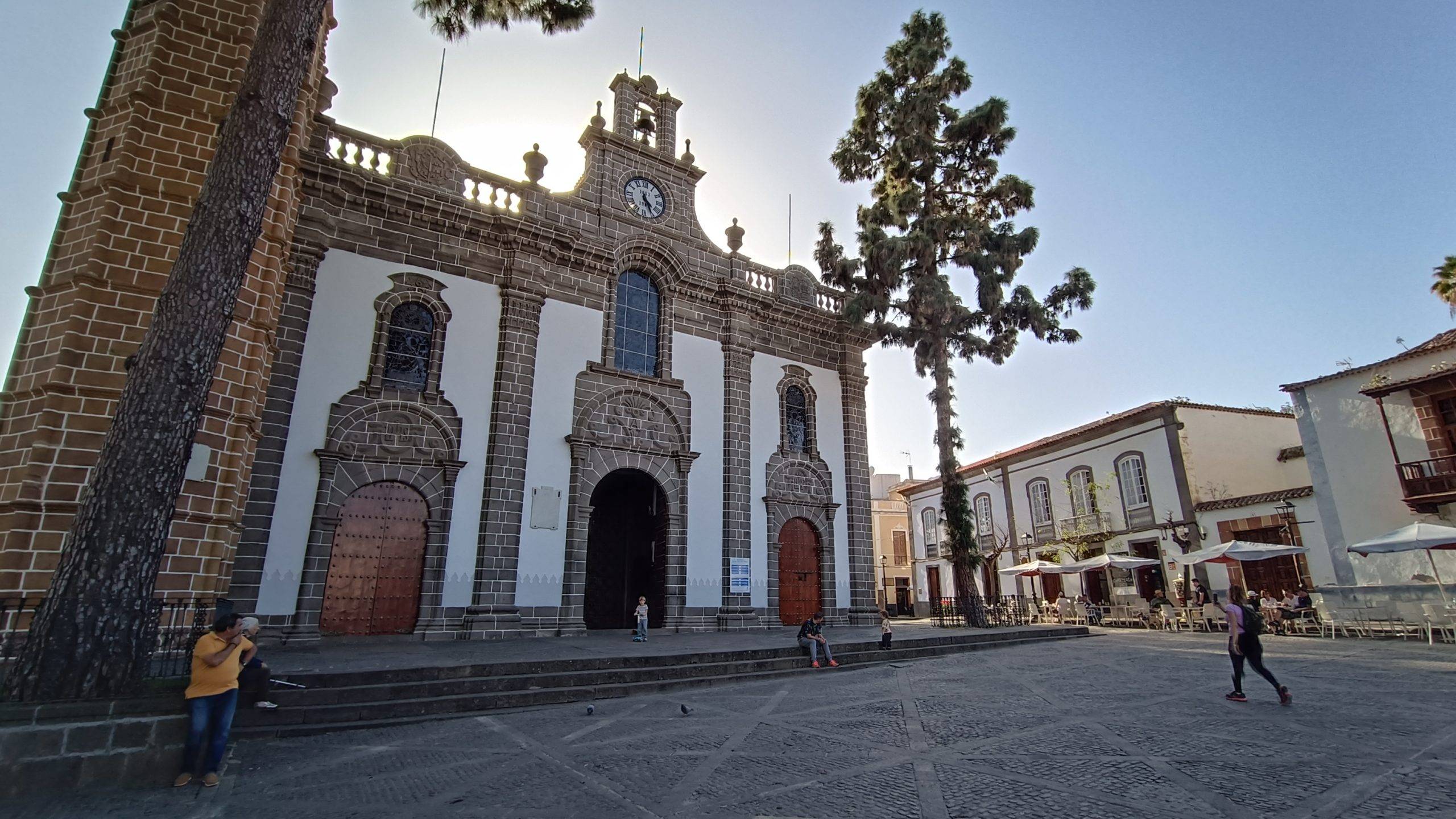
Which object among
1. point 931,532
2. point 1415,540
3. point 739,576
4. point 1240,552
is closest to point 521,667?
point 739,576

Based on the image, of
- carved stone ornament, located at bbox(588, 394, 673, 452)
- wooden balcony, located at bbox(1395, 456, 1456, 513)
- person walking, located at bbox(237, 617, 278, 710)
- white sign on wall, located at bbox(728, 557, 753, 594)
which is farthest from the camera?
white sign on wall, located at bbox(728, 557, 753, 594)

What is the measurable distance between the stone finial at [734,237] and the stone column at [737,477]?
2840mm

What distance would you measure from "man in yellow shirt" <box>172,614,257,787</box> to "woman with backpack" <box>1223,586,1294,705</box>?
9.72 metres

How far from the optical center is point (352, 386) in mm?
12438

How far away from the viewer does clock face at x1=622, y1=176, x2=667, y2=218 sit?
1714 cm

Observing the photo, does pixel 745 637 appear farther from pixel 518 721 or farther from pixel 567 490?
pixel 518 721

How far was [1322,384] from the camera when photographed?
18.6 m

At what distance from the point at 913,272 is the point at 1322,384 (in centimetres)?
1180

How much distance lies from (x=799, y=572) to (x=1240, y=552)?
437 inches

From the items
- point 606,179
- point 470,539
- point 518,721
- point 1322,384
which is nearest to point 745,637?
point 470,539

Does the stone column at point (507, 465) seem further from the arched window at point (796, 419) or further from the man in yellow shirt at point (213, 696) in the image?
the man in yellow shirt at point (213, 696)

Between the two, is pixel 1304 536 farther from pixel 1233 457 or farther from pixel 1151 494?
pixel 1233 457

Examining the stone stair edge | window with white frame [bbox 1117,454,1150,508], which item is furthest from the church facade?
window with white frame [bbox 1117,454,1150,508]

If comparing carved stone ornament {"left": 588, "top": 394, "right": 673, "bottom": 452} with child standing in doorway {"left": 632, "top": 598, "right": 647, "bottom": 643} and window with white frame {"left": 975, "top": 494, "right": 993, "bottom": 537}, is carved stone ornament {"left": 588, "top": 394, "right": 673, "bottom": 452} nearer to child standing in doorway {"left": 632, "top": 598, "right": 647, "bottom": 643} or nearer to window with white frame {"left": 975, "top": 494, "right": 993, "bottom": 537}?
child standing in doorway {"left": 632, "top": 598, "right": 647, "bottom": 643}
